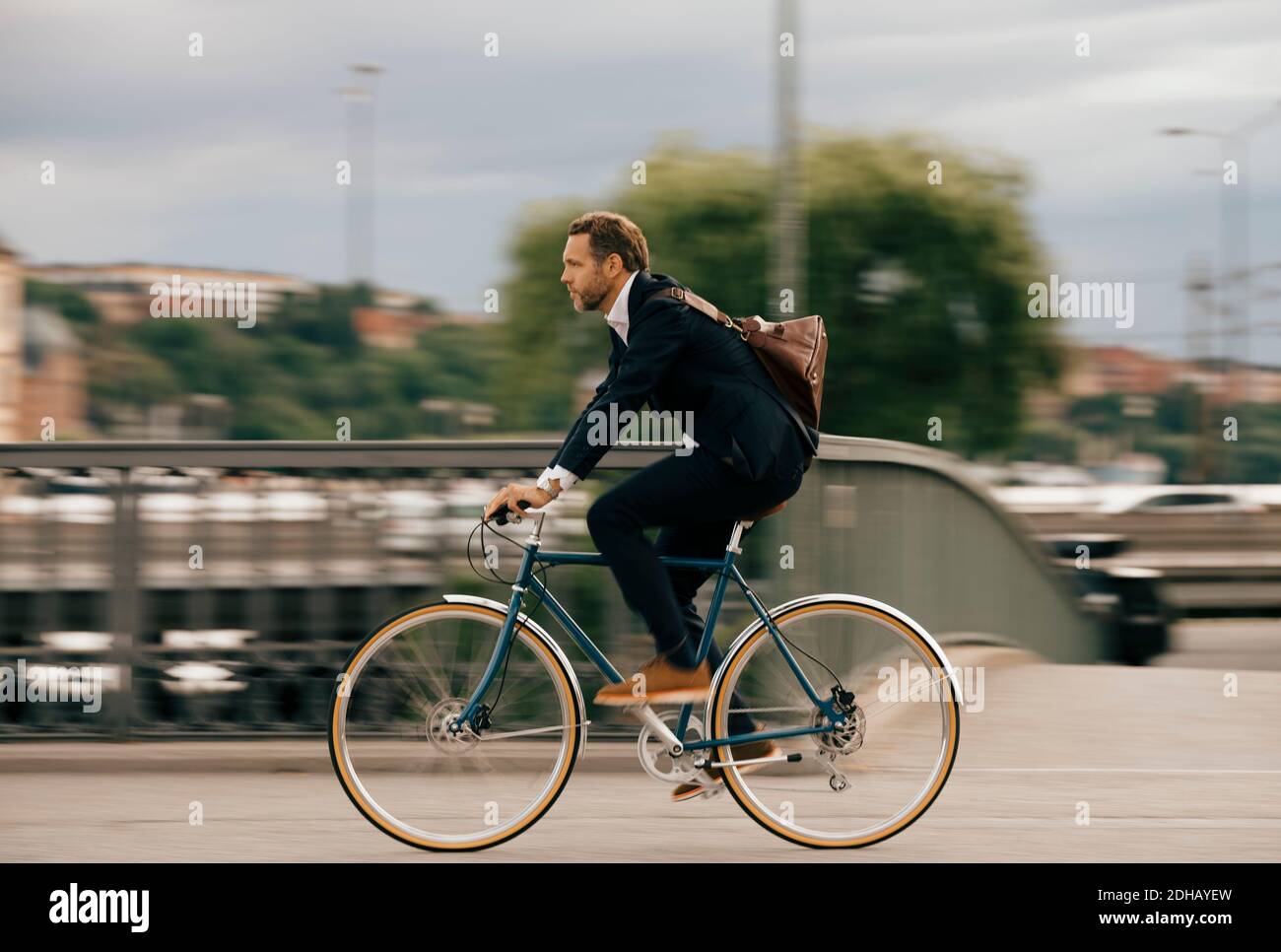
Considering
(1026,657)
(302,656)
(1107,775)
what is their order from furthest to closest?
(1026,657), (302,656), (1107,775)

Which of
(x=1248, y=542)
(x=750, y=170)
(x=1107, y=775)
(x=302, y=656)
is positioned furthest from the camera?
(x=1248, y=542)

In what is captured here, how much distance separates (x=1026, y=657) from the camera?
32.8ft

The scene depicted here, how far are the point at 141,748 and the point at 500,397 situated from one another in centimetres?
2527

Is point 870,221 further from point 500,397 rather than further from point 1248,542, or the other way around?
point 1248,542

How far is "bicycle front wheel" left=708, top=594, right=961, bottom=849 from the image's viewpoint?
183 inches

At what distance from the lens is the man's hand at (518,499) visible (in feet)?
14.5

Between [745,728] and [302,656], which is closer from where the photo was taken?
[745,728]

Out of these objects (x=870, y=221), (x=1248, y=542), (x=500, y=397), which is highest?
(x=870, y=221)

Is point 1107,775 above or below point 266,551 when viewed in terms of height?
below

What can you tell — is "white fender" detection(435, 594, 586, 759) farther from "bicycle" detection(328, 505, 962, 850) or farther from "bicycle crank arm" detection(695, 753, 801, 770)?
"bicycle crank arm" detection(695, 753, 801, 770)

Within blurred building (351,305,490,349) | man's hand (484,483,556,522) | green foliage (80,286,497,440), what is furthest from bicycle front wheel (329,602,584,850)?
green foliage (80,286,497,440)

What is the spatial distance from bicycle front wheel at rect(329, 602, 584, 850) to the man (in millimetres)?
218

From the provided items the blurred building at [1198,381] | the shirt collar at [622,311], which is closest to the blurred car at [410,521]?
the shirt collar at [622,311]
